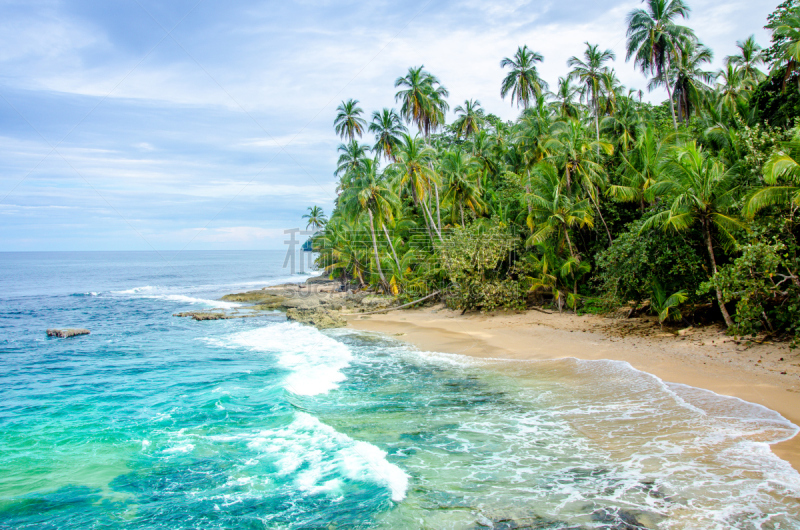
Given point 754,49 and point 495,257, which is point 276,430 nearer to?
point 495,257

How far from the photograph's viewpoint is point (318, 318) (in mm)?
25172

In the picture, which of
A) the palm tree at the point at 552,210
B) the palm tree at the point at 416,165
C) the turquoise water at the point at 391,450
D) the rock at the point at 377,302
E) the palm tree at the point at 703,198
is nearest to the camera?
the turquoise water at the point at 391,450

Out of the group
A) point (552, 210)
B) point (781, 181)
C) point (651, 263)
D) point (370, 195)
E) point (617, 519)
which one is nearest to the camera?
point (617, 519)

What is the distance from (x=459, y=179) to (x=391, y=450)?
2083 cm

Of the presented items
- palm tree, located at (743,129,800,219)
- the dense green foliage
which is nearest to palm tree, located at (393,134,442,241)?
the dense green foliage

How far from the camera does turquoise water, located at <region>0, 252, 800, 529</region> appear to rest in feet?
20.5

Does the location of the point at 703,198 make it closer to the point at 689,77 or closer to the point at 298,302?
the point at 689,77

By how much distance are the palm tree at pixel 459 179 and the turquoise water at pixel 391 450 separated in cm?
1461

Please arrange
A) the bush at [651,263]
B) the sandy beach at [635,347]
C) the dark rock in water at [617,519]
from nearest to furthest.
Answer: the dark rock in water at [617,519], the sandy beach at [635,347], the bush at [651,263]

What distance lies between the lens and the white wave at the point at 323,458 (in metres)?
7.32

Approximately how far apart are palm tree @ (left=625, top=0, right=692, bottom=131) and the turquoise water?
20.7 meters

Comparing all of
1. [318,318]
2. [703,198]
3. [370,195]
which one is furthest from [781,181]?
[318,318]

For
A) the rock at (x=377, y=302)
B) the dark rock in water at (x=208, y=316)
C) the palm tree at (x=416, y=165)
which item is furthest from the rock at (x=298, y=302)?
the palm tree at (x=416, y=165)

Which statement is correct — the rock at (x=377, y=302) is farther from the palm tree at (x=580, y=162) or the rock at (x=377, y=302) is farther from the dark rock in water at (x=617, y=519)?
the dark rock in water at (x=617, y=519)
